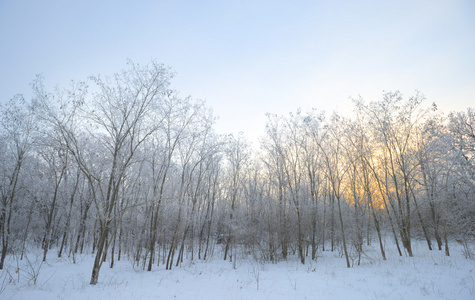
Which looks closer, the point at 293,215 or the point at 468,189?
the point at 468,189

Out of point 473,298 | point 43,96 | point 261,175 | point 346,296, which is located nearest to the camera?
point 473,298

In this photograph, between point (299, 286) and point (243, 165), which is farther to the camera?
point (243, 165)

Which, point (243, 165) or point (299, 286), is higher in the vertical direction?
point (243, 165)

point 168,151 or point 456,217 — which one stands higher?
point 168,151

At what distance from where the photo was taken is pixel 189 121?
13.9m

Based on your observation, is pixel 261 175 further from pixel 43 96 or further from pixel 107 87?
pixel 43 96

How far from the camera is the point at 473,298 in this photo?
6465mm

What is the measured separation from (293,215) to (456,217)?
9.40 meters

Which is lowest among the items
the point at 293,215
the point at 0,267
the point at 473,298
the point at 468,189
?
the point at 0,267

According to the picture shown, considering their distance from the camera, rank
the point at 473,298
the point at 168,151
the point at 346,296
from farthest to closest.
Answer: the point at 168,151
the point at 346,296
the point at 473,298

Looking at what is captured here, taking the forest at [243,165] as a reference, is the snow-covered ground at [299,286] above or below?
below

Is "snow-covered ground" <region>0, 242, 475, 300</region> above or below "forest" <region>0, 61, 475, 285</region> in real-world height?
below

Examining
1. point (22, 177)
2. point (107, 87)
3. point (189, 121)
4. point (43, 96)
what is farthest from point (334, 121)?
point (22, 177)

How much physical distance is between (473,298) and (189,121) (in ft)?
46.0
